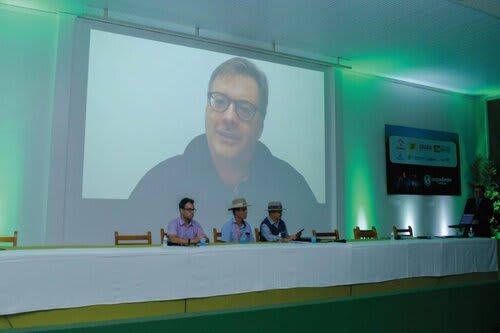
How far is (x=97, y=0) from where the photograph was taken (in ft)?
15.6

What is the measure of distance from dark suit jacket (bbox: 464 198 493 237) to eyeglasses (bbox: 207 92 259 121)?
10.3ft

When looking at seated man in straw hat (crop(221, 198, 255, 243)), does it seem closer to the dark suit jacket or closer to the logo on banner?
the dark suit jacket

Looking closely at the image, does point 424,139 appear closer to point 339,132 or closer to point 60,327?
point 339,132

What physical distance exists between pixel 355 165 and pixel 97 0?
4.58m

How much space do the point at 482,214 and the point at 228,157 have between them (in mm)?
3342

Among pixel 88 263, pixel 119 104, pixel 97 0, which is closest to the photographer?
pixel 88 263

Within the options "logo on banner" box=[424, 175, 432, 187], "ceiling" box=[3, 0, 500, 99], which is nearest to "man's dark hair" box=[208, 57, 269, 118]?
"ceiling" box=[3, 0, 500, 99]

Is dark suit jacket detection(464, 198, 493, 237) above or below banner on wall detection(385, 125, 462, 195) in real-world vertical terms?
below

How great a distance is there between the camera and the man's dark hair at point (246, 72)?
229 inches

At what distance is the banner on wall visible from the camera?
7.48m

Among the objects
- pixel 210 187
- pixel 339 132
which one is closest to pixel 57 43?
pixel 210 187

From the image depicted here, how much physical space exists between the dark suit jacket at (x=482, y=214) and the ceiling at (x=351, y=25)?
→ 2272 millimetres

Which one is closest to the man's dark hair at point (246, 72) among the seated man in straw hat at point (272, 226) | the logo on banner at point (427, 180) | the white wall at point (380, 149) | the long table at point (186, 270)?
the white wall at point (380, 149)

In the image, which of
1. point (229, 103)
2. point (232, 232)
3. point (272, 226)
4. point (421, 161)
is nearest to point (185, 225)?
point (232, 232)
